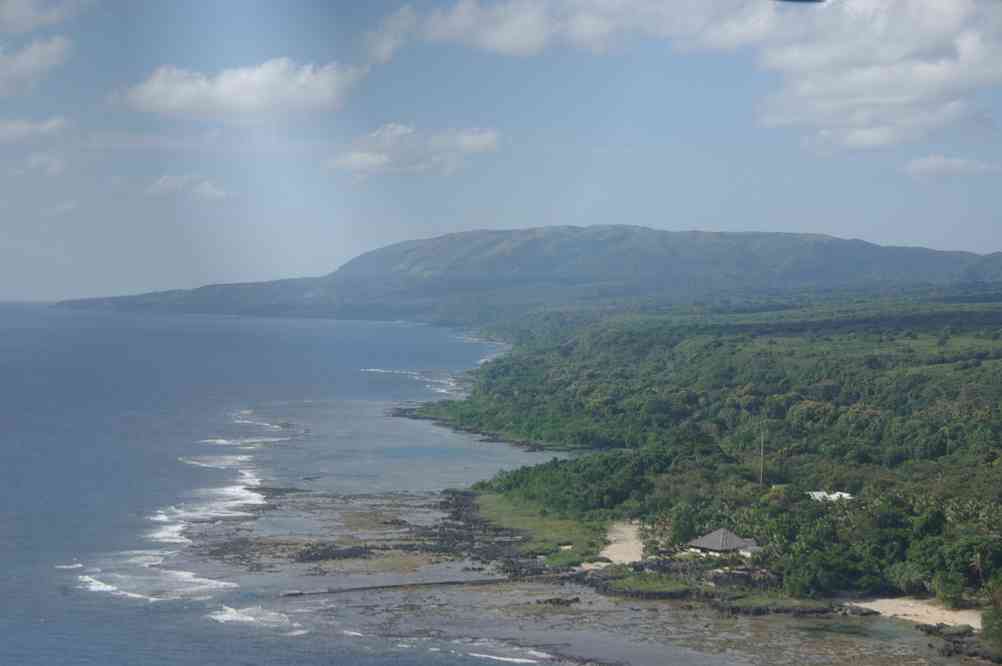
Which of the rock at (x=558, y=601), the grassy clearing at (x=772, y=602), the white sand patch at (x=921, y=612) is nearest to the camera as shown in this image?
the white sand patch at (x=921, y=612)

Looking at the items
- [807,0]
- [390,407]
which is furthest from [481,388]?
[807,0]

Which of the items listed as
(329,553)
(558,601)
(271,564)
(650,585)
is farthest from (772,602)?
(271,564)

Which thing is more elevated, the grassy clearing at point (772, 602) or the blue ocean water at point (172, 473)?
the blue ocean water at point (172, 473)

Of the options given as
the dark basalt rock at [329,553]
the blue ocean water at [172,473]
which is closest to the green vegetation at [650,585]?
the blue ocean water at [172,473]

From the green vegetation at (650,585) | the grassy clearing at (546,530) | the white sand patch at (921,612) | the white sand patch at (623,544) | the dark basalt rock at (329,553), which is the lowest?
the white sand patch at (921,612)

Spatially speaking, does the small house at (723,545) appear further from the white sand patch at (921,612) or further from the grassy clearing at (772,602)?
the white sand patch at (921,612)

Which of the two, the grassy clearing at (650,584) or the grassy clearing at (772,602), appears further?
the grassy clearing at (650,584)
